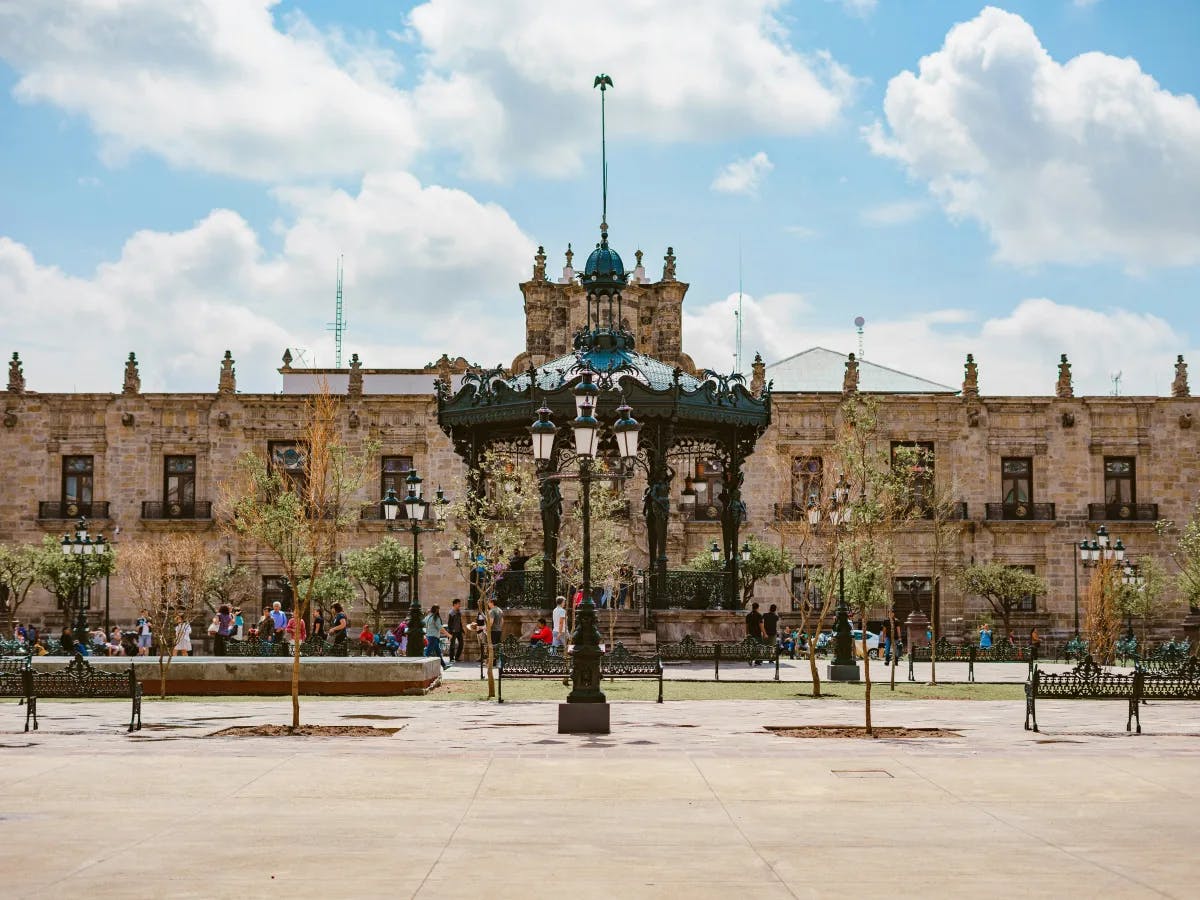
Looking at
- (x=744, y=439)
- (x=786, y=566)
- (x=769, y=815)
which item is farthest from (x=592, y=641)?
(x=786, y=566)

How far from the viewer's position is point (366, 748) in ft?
39.2

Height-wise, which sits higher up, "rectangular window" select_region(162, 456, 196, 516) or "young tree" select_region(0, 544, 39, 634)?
"rectangular window" select_region(162, 456, 196, 516)

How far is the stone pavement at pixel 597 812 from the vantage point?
6602 mm

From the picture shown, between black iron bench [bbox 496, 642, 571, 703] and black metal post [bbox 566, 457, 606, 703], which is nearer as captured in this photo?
black metal post [bbox 566, 457, 606, 703]

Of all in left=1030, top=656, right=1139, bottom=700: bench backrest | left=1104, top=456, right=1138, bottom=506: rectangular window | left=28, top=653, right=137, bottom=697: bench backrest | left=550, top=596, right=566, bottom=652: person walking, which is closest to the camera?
left=28, top=653, right=137, bottom=697: bench backrest

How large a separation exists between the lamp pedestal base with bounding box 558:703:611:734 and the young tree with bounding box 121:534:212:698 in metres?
10.6

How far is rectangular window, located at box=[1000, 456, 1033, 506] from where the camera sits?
44.0 metres

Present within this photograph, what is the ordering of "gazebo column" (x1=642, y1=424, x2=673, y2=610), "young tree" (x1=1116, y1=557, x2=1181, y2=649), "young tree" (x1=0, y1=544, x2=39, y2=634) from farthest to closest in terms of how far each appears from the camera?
1. "young tree" (x1=0, y1=544, x2=39, y2=634)
2. "young tree" (x1=1116, y1=557, x2=1181, y2=649)
3. "gazebo column" (x1=642, y1=424, x2=673, y2=610)

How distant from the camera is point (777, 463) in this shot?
4269 cm

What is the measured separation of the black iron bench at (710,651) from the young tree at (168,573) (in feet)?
29.4

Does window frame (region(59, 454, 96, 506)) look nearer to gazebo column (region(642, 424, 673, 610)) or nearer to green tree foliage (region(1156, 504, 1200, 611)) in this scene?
gazebo column (region(642, 424, 673, 610))

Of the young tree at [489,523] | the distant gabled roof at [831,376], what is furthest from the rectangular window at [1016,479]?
the young tree at [489,523]

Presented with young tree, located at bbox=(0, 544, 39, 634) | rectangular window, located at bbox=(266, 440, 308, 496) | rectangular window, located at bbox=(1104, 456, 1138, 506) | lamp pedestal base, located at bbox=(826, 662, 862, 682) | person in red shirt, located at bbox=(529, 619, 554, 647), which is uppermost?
rectangular window, located at bbox=(266, 440, 308, 496)

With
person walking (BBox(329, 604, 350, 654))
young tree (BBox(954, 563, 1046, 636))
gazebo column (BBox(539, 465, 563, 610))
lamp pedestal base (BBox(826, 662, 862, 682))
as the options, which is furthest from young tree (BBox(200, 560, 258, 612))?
lamp pedestal base (BBox(826, 662, 862, 682))
